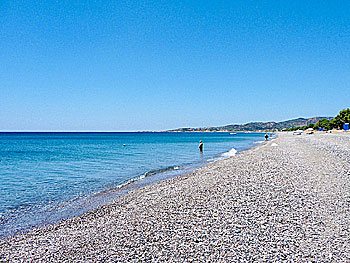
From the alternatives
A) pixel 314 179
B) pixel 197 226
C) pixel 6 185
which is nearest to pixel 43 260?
pixel 197 226

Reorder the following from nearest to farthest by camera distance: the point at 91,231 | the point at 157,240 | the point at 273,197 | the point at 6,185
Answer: the point at 157,240
the point at 91,231
the point at 273,197
the point at 6,185

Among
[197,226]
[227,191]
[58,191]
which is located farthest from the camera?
[58,191]

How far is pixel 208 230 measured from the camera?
707cm

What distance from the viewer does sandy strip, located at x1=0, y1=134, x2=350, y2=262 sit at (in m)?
5.89

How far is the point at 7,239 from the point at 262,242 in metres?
7.89

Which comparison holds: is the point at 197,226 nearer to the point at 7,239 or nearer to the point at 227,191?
the point at 227,191

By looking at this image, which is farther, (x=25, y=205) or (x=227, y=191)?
(x=25, y=205)

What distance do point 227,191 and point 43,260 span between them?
7.43 metres

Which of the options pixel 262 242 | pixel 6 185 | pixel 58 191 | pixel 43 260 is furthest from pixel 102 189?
pixel 262 242

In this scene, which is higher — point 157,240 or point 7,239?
point 157,240

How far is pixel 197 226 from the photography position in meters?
7.38

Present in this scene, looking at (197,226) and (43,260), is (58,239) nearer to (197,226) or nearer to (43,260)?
(43,260)

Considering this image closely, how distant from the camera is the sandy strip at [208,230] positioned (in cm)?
589

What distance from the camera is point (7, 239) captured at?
328 inches
